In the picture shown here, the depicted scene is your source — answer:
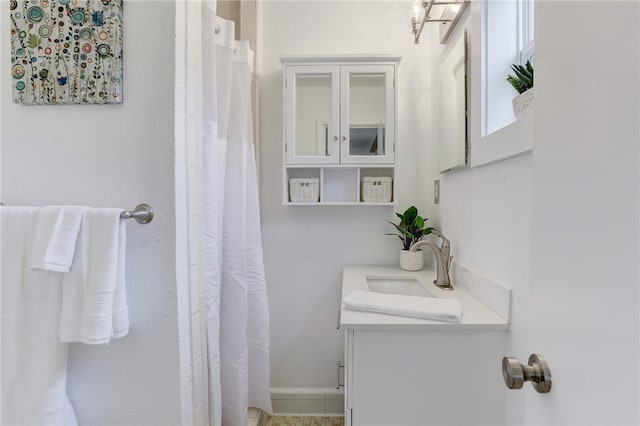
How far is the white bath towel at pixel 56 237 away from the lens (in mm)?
766

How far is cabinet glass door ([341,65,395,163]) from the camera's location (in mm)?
1706

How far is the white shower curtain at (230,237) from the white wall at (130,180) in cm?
20

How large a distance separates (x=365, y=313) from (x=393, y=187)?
0.90m

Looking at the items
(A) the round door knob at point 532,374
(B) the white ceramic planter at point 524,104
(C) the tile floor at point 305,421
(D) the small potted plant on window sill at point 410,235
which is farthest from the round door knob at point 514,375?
(C) the tile floor at point 305,421

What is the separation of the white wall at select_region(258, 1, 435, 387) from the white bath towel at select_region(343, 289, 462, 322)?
78 cm

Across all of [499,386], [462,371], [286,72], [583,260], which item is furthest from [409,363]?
[286,72]

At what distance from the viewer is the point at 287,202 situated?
69.7 inches

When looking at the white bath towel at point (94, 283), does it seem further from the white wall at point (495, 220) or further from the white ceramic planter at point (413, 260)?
the white ceramic planter at point (413, 260)

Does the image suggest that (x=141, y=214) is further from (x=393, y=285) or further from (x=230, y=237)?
(x=393, y=285)

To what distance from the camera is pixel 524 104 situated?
93 centimetres

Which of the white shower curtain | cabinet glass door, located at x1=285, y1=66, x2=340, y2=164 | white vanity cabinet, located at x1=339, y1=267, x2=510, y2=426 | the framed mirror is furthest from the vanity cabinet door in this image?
cabinet glass door, located at x1=285, y1=66, x2=340, y2=164

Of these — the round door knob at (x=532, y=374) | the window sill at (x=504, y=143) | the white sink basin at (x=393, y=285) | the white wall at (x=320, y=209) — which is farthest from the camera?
the white wall at (x=320, y=209)

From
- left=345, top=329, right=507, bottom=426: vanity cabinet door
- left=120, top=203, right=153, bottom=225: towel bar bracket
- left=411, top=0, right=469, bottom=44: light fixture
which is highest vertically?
left=411, top=0, right=469, bottom=44: light fixture

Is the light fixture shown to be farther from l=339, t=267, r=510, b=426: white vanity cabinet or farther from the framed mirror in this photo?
l=339, t=267, r=510, b=426: white vanity cabinet
